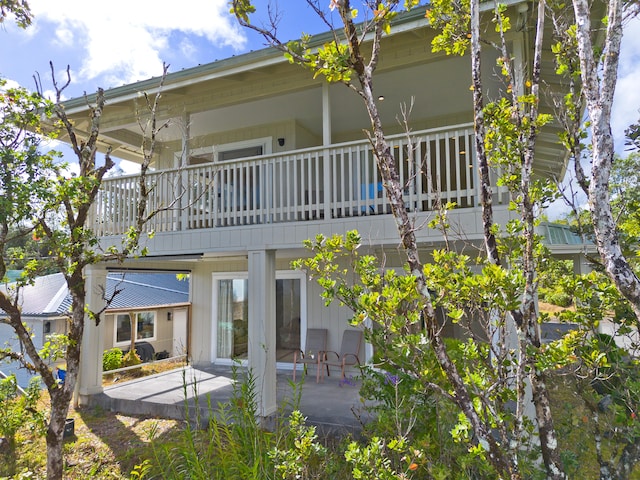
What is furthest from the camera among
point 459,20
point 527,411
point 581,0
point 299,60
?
point 527,411

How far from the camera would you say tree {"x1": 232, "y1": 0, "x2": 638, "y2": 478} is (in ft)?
5.73

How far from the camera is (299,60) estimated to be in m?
2.18

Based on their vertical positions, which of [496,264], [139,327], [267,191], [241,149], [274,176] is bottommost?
[139,327]

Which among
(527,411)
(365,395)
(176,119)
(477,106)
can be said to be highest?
(176,119)

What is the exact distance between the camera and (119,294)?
12.4m

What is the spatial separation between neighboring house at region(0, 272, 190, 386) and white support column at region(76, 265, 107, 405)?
9.58 feet

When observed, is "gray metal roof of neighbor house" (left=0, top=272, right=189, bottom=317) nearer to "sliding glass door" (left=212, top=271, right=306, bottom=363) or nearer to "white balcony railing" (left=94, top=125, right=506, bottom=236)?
"sliding glass door" (left=212, top=271, right=306, bottom=363)

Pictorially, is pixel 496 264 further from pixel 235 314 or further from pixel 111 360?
pixel 111 360

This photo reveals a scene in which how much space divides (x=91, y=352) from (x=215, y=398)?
7.74 feet

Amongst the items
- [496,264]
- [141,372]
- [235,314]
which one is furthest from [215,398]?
[496,264]

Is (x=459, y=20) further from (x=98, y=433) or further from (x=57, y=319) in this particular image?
(x=57, y=319)

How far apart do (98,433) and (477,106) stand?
6.47 meters

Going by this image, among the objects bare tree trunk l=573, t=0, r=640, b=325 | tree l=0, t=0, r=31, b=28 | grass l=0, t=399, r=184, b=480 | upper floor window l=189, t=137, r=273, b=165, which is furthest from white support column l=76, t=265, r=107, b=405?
bare tree trunk l=573, t=0, r=640, b=325

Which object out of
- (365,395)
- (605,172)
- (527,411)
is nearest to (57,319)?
(365,395)
